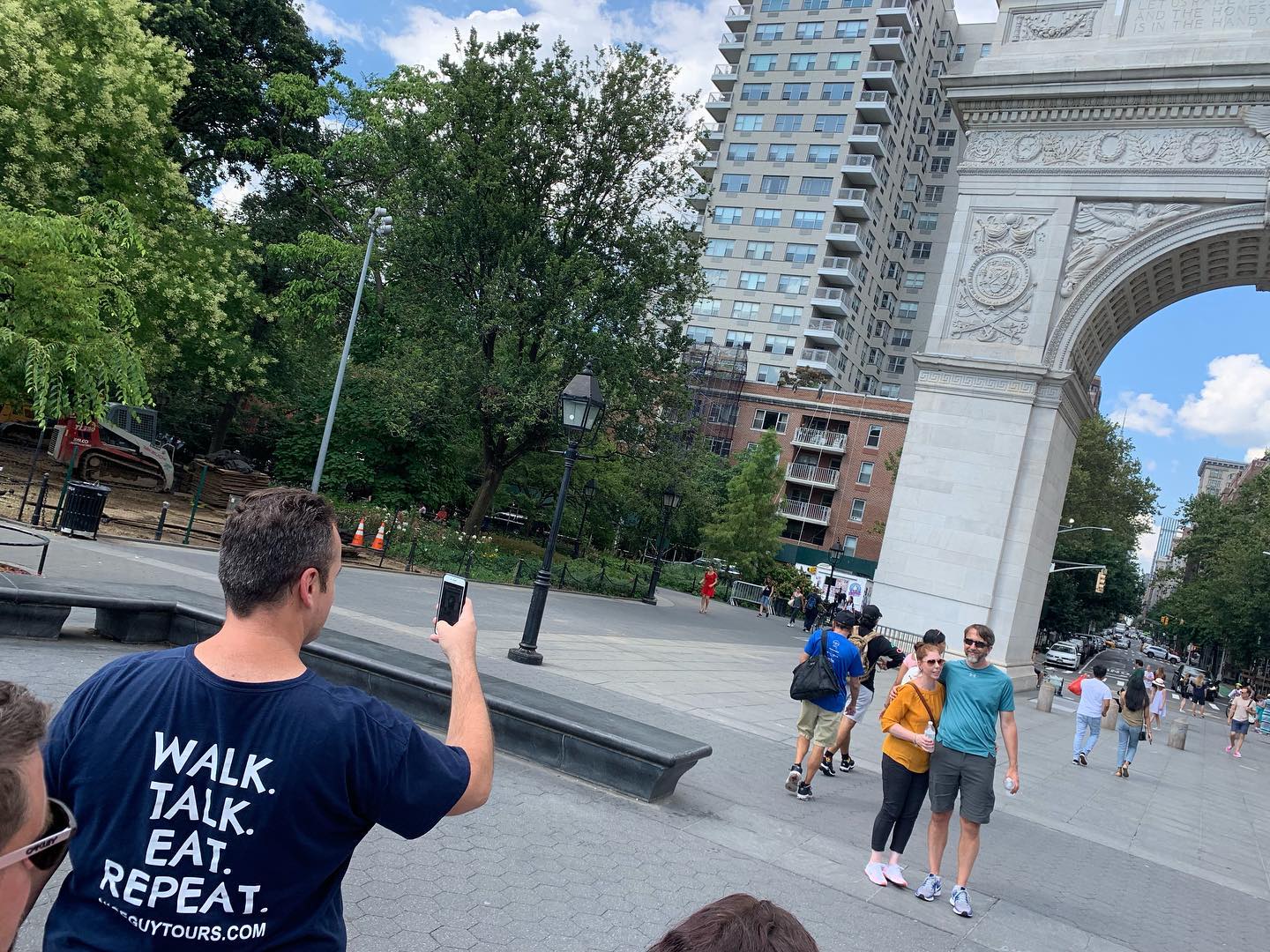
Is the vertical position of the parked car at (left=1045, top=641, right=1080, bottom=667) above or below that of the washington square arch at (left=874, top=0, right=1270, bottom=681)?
below

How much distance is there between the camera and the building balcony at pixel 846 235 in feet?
219

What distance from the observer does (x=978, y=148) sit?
25.0 m

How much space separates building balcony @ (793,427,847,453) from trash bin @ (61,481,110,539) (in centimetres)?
5316

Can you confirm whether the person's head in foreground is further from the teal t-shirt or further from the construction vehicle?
the construction vehicle

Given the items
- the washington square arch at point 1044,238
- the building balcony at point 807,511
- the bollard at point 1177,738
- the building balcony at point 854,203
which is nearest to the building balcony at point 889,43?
the building balcony at point 854,203

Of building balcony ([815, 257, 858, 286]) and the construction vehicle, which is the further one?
building balcony ([815, 257, 858, 286])

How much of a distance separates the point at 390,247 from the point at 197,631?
20.0 metres

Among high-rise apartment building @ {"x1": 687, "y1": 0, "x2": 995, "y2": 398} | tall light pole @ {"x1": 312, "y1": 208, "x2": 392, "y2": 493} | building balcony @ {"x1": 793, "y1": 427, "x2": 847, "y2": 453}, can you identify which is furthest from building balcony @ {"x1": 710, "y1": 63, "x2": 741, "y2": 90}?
tall light pole @ {"x1": 312, "y1": 208, "x2": 392, "y2": 493}

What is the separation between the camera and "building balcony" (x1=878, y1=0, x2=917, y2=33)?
2645 inches

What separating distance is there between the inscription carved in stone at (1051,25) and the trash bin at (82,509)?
83.0 ft

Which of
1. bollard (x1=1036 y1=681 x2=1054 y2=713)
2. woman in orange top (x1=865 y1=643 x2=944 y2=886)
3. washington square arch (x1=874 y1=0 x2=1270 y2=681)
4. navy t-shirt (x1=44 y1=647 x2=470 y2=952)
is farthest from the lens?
bollard (x1=1036 y1=681 x2=1054 y2=713)

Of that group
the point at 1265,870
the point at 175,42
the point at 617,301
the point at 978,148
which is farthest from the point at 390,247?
the point at 1265,870

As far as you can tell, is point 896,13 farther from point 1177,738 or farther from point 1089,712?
point 1089,712

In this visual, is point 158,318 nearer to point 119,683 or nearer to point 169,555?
point 169,555
